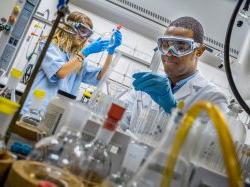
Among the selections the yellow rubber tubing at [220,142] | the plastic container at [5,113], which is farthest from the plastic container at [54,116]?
the yellow rubber tubing at [220,142]

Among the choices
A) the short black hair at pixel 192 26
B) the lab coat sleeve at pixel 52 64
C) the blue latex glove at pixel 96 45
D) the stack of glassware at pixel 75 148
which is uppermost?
the short black hair at pixel 192 26

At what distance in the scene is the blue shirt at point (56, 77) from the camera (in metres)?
2.72

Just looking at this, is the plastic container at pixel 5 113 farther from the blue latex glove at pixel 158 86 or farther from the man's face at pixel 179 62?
the man's face at pixel 179 62

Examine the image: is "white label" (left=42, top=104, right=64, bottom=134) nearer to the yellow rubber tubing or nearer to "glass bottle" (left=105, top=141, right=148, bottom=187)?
"glass bottle" (left=105, top=141, right=148, bottom=187)

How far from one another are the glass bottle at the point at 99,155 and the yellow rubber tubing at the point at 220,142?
7.7 inches

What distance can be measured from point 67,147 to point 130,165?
0.16 m

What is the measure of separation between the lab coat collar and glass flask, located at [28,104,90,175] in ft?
4.51

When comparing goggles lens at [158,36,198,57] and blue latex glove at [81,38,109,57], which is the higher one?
goggles lens at [158,36,198,57]

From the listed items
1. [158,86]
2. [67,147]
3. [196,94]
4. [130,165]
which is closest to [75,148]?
[67,147]

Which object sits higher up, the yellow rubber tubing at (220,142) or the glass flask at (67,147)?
the yellow rubber tubing at (220,142)

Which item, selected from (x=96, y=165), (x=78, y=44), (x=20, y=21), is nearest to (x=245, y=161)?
(x=96, y=165)

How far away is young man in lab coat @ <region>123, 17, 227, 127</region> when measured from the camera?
176 cm

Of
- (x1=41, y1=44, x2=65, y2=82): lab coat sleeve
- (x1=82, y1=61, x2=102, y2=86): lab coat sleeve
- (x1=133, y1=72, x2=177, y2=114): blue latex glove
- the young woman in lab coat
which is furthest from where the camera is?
(x1=82, y1=61, x2=102, y2=86): lab coat sleeve

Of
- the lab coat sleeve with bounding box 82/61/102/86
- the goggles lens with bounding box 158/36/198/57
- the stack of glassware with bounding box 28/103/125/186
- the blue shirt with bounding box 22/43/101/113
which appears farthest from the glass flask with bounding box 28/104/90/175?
the lab coat sleeve with bounding box 82/61/102/86
